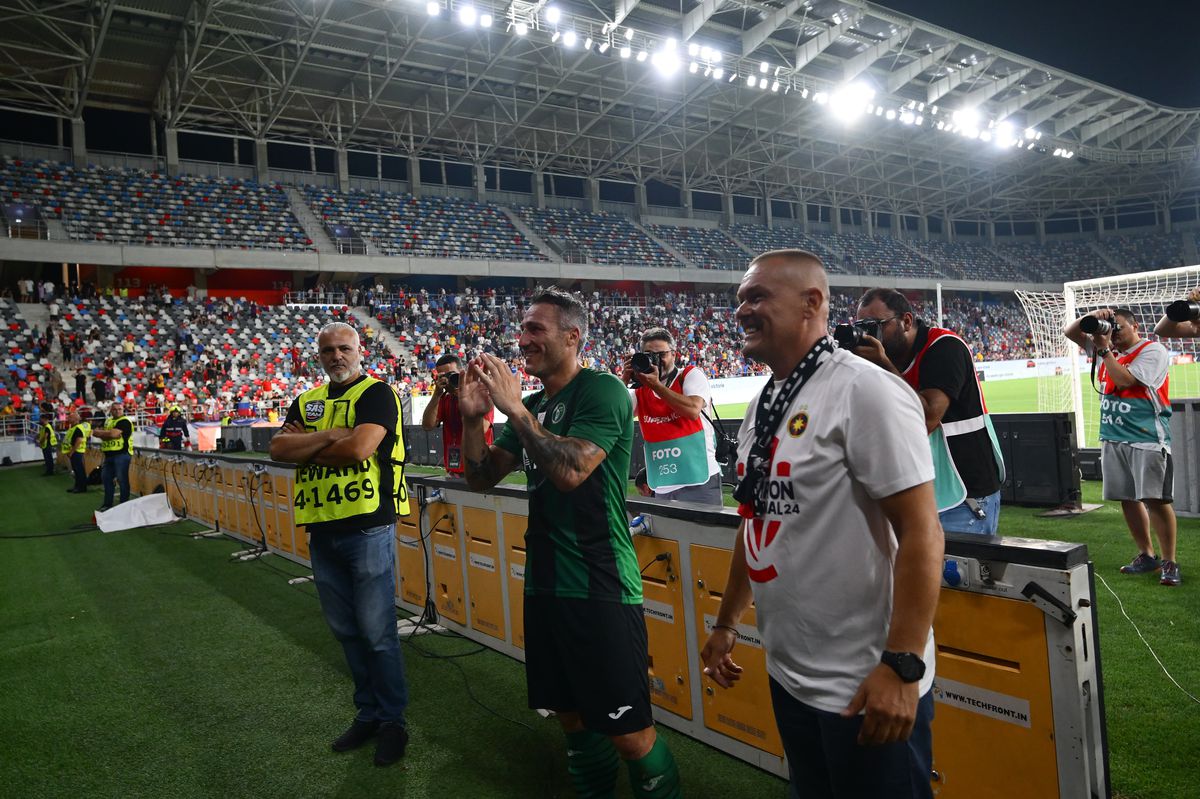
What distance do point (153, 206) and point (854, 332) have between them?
108 feet

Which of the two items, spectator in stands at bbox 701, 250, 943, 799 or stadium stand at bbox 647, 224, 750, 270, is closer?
spectator in stands at bbox 701, 250, 943, 799

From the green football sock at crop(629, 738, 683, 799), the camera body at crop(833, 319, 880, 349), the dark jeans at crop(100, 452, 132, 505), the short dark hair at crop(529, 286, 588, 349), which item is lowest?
the green football sock at crop(629, 738, 683, 799)

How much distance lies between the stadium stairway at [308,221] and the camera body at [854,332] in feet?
100

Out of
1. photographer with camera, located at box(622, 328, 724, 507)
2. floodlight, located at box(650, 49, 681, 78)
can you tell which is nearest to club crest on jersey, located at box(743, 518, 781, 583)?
photographer with camera, located at box(622, 328, 724, 507)

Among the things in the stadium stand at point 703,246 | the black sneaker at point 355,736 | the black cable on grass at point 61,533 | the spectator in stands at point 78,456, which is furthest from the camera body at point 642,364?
the stadium stand at point 703,246

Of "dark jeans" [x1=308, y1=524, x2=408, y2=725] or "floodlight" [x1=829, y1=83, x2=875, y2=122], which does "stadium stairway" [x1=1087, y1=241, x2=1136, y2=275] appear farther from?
"dark jeans" [x1=308, y1=524, x2=408, y2=725]

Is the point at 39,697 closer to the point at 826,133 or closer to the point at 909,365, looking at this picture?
the point at 909,365

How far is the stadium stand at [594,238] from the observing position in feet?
122

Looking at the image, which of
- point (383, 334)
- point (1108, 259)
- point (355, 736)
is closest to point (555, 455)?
point (355, 736)

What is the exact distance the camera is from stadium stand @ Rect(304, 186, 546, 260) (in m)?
32.4

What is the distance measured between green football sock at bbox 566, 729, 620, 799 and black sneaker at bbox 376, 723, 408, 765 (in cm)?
141

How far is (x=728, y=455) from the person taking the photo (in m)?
5.17

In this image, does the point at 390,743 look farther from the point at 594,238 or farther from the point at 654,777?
the point at 594,238

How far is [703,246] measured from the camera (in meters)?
42.0
